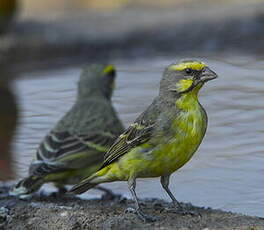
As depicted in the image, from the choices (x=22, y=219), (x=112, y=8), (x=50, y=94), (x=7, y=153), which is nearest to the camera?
(x=22, y=219)

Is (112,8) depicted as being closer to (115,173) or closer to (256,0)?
(256,0)

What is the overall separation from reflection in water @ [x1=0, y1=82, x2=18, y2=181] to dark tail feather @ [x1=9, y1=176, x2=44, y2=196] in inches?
30.1

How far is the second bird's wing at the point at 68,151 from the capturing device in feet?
26.2

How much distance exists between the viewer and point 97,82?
9.43 m

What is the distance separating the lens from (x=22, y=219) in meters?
6.68

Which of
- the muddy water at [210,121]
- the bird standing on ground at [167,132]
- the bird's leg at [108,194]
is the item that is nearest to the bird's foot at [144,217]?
the bird standing on ground at [167,132]

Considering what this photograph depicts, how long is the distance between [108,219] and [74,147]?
1776 millimetres

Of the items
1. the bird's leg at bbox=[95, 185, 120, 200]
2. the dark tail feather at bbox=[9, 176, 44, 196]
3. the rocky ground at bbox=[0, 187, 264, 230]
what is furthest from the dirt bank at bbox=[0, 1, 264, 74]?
the rocky ground at bbox=[0, 187, 264, 230]

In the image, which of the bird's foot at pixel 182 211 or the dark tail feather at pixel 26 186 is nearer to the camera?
the bird's foot at pixel 182 211

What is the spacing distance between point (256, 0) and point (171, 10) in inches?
52.2

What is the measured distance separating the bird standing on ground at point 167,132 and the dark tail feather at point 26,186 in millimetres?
1108

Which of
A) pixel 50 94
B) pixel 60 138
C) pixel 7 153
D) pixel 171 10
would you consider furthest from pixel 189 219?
pixel 171 10

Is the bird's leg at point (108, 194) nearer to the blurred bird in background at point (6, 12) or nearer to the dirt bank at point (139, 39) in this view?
the dirt bank at point (139, 39)

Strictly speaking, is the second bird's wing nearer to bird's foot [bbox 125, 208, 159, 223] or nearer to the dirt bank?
bird's foot [bbox 125, 208, 159, 223]
